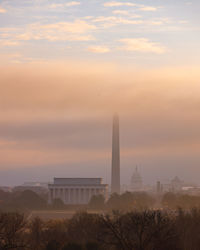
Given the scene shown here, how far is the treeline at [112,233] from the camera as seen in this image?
47.0 m

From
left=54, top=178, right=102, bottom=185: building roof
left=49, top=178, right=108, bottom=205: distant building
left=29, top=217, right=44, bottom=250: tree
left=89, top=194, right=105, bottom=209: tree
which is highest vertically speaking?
left=54, top=178, right=102, bottom=185: building roof

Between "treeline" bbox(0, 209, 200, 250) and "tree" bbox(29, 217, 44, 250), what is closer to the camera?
"treeline" bbox(0, 209, 200, 250)

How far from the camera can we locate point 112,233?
4828cm

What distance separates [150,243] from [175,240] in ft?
6.77

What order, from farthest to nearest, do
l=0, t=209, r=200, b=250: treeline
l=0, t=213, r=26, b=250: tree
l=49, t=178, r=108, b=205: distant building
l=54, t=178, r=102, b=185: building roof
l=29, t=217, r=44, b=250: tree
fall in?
l=54, t=178, r=102, b=185: building roof → l=49, t=178, r=108, b=205: distant building → l=29, t=217, r=44, b=250: tree → l=0, t=213, r=26, b=250: tree → l=0, t=209, r=200, b=250: treeline

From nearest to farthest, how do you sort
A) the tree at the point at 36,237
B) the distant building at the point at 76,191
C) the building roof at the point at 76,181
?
1. the tree at the point at 36,237
2. the distant building at the point at 76,191
3. the building roof at the point at 76,181

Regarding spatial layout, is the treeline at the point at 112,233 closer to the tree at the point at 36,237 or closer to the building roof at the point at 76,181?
the tree at the point at 36,237

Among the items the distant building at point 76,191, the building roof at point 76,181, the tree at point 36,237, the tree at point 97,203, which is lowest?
the tree at point 36,237

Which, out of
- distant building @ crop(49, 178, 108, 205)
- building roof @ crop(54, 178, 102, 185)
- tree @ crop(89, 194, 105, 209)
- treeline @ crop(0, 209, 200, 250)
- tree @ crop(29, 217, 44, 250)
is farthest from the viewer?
building roof @ crop(54, 178, 102, 185)

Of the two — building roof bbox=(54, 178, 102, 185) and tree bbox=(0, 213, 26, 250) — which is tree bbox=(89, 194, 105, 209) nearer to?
building roof bbox=(54, 178, 102, 185)

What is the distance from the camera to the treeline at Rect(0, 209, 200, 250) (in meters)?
47.0

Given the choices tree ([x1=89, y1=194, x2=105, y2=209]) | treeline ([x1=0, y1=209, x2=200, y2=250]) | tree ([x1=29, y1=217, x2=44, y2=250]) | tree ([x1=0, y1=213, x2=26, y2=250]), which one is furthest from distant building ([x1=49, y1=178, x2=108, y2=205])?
tree ([x1=0, y1=213, x2=26, y2=250])

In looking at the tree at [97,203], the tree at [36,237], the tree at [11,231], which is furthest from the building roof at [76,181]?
the tree at [11,231]

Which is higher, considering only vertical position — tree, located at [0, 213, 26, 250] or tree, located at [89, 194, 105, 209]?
tree, located at [89, 194, 105, 209]
